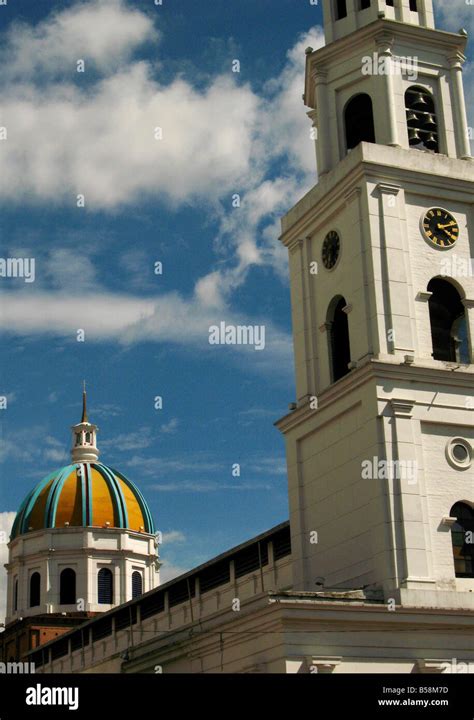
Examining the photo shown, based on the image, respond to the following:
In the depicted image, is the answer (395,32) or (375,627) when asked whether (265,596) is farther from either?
(395,32)

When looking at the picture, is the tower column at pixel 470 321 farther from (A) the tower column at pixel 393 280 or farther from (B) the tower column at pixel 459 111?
(B) the tower column at pixel 459 111

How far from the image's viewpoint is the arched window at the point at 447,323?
42.7 m

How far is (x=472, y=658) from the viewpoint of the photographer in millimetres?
37844

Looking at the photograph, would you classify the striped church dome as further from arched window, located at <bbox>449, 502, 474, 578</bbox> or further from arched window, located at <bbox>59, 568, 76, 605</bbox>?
arched window, located at <bbox>449, 502, 474, 578</bbox>

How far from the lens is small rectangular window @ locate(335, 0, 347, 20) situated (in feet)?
157

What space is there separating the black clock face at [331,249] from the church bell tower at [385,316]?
0.08m

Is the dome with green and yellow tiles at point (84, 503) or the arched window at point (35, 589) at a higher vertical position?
the dome with green and yellow tiles at point (84, 503)

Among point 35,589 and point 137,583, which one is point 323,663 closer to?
point 137,583

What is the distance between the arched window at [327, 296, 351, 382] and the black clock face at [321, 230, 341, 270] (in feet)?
4.90

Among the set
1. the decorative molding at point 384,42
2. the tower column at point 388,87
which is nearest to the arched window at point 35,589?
the tower column at point 388,87

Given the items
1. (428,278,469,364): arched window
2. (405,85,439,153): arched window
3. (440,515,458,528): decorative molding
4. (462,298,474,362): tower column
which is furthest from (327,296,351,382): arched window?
(405,85,439,153): arched window

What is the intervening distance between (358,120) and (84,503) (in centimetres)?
5213
